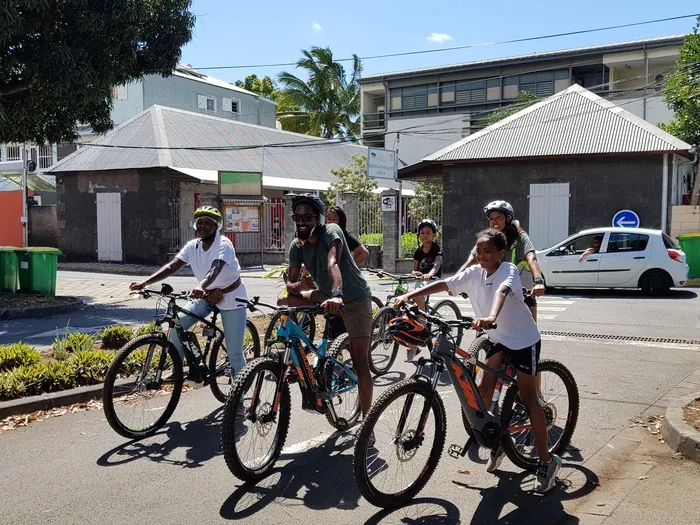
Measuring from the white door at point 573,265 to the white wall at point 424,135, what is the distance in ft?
96.4

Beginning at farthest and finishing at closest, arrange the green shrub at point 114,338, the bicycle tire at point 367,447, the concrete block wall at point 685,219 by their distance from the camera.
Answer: the concrete block wall at point 685,219
the green shrub at point 114,338
the bicycle tire at point 367,447

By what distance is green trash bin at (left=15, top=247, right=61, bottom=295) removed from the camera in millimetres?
14625

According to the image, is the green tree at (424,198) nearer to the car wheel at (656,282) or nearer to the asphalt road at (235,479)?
the car wheel at (656,282)

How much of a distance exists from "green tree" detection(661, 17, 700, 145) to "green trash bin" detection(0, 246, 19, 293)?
801 inches

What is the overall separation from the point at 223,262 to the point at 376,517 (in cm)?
257

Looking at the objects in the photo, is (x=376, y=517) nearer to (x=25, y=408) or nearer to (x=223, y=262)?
(x=223, y=262)

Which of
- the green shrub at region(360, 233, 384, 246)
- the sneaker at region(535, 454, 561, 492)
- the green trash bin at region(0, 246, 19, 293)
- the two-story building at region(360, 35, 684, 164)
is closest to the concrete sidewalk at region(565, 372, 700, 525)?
the sneaker at region(535, 454, 561, 492)

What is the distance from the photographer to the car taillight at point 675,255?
50.0ft

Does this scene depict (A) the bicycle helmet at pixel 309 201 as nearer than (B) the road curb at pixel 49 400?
Yes

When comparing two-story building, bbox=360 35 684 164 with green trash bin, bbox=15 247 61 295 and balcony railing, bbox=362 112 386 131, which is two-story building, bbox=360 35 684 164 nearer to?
balcony railing, bbox=362 112 386 131

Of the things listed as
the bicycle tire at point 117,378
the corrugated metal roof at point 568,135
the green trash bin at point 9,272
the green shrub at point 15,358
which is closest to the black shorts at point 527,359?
the bicycle tire at point 117,378

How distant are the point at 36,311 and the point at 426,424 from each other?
10645 mm

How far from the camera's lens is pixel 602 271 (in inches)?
620

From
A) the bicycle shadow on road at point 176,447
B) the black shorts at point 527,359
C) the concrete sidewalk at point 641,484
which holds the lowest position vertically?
the concrete sidewalk at point 641,484
